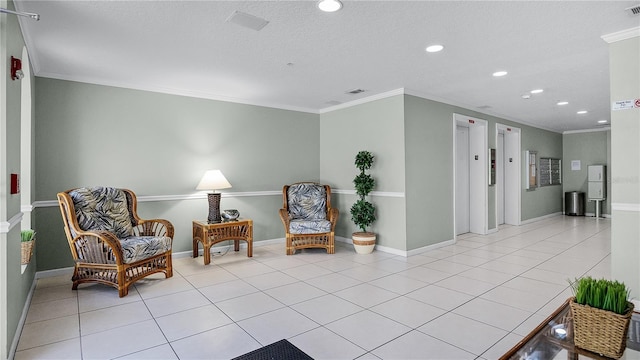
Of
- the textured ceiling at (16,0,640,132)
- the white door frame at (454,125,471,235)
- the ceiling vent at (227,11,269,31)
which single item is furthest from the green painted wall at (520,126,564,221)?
the ceiling vent at (227,11,269,31)

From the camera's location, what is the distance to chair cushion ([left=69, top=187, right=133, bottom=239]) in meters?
3.66

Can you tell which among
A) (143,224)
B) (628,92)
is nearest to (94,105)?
(143,224)

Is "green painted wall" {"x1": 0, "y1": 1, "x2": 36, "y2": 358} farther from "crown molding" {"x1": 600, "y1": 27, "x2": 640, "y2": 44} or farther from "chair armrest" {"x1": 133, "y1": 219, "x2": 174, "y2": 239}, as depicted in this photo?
"crown molding" {"x1": 600, "y1": 27, "x2": 640, "y2": 44}

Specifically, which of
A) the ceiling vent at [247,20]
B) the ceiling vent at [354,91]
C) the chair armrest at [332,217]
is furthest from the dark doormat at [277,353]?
the ceiling vent at [354,91]

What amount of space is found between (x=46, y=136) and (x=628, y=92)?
607 cm

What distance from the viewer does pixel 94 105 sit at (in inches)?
172

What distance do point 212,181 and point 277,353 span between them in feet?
10.2

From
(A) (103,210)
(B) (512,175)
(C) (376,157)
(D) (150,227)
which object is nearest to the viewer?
(A) (103,210)

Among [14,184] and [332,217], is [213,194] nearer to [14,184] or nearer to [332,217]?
[332,217]

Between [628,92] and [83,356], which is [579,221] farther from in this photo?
[83,356]

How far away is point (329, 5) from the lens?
251 cm

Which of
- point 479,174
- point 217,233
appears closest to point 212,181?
point 217,233

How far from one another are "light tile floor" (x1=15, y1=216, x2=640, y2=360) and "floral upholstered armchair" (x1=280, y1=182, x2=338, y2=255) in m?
0.29

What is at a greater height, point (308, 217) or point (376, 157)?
point (376, 157)
